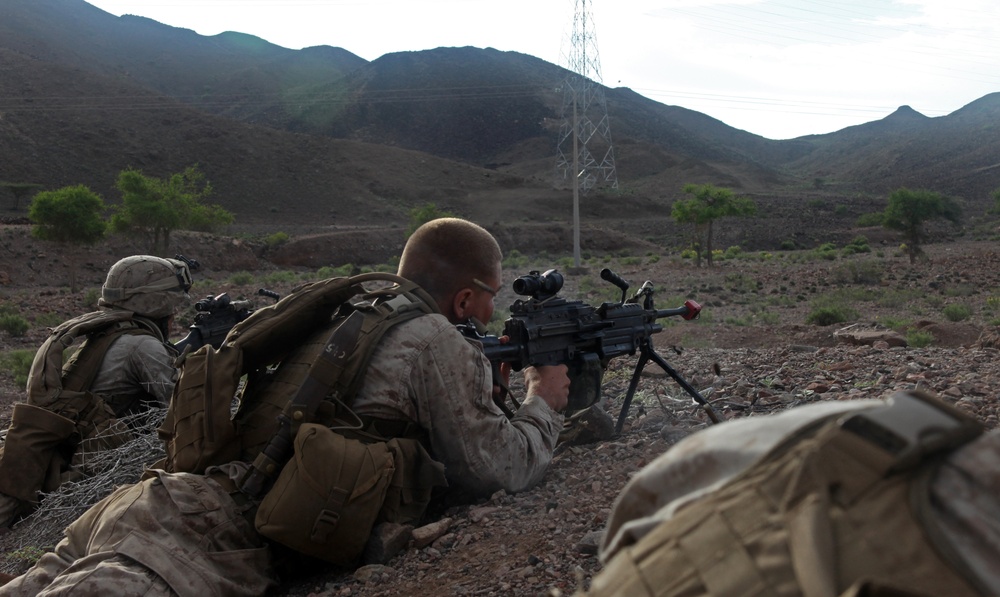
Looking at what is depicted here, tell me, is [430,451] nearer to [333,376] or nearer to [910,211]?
[333,376]

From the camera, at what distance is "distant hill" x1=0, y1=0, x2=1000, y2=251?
54.0m

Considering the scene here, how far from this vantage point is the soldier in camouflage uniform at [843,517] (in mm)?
859

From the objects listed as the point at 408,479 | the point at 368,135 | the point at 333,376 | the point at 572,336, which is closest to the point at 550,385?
the point at 572,336

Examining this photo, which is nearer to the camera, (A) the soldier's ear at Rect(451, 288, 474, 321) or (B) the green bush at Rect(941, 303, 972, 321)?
(A) the soldier's ear at Rect(451, 288, 474, 321)

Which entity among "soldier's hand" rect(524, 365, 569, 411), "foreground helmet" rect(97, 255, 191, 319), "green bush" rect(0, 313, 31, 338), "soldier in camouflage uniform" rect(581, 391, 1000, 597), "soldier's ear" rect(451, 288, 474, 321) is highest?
"soldier in camouflage uniform" rect(581, 391, 1000, 597)

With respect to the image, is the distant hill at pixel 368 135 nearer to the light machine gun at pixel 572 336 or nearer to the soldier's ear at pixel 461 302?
the light machine gun at pixel 572 336

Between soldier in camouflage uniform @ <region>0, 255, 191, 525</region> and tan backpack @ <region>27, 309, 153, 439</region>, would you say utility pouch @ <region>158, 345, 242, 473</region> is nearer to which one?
soldier in camouflage uniform @ <region>0, 255, 191, 525</region>

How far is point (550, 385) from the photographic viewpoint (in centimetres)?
389

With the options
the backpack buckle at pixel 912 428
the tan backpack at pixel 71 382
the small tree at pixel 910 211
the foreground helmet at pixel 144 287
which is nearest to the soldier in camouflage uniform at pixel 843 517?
the backpack buckle at pixel 912 428

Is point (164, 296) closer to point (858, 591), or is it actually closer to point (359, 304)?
point (359, 304)

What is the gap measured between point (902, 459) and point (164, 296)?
16.3ft

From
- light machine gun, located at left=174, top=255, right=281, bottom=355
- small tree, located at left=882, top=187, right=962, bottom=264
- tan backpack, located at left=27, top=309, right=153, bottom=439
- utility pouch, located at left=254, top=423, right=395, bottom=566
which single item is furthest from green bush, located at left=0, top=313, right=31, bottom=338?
small tree, located at left=882, top=187, right=962, bottom=264

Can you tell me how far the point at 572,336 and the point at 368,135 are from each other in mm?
86022

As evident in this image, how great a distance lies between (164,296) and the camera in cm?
514
